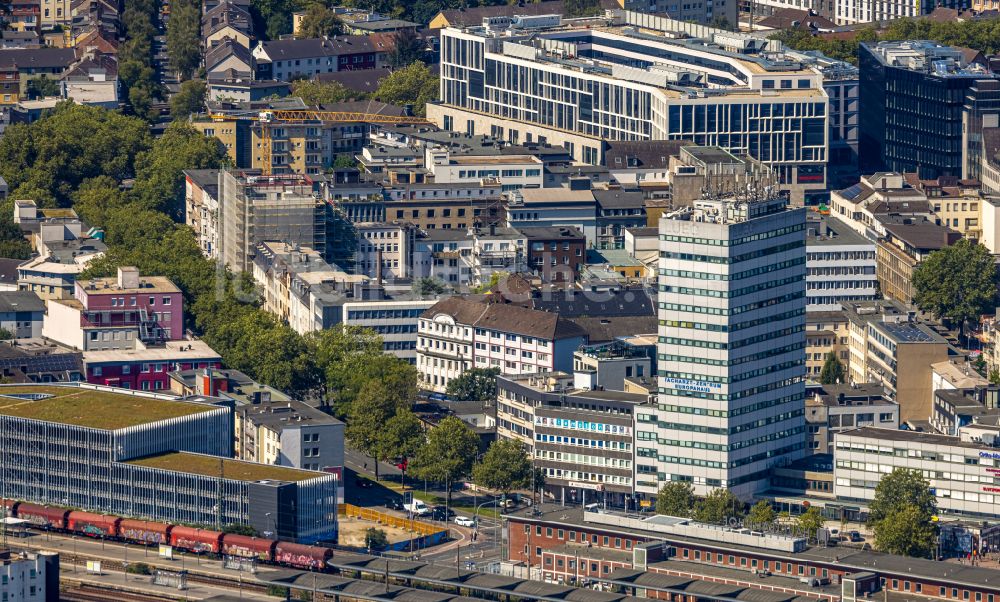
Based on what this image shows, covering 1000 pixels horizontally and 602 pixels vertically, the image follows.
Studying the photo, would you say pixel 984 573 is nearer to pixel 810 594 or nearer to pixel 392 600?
pixel 810 594

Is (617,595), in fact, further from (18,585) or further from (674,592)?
(18,585)

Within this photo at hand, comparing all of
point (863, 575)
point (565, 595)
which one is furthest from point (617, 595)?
point (863, 575)

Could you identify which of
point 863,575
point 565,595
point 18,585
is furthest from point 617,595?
point 18,585

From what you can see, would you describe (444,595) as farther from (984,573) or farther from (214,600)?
(984,573)

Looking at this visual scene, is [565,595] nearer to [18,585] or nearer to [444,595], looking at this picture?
[444,595]

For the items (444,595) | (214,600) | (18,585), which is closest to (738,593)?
(444,595)

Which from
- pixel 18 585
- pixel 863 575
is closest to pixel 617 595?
pixel 863 575
